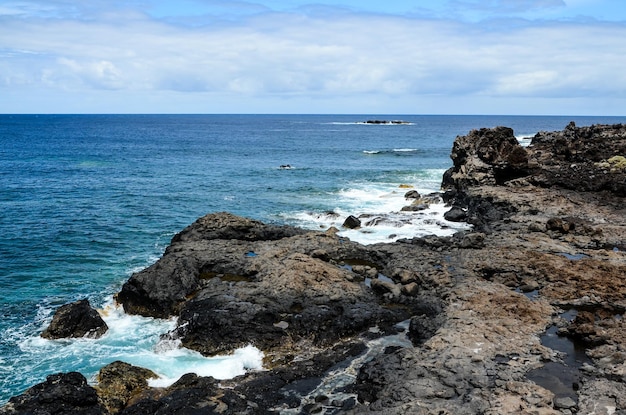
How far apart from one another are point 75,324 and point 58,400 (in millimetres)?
7879

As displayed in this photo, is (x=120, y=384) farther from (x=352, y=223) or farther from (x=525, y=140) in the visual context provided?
(x=525, y=140)

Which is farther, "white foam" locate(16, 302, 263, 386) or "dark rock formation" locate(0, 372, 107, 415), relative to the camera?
"white foam" locate(16, 302, 263, 386)

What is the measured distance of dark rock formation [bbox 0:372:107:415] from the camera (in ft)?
56.3

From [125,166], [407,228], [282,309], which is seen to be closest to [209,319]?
[282,309]

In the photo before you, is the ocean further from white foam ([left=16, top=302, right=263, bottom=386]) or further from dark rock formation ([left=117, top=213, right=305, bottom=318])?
dark rock formation ([left=117, top=213, right=305, bottom=318])

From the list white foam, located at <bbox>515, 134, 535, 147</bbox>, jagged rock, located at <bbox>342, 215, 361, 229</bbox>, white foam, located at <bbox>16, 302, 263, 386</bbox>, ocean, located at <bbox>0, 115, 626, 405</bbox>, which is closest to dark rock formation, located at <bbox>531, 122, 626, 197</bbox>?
ocean, located at <bbox>0, 115, 626, 405</bbox>

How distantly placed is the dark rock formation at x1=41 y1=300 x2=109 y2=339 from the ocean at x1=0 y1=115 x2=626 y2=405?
542mm

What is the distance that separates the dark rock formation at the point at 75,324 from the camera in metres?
24.7

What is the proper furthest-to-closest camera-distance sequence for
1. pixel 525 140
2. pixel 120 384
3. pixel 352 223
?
pixel 525 140 → pixel 352 223 → pixel 120 384

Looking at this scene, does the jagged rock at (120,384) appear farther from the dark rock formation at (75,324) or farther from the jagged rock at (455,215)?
the jagged rock at (455,215)

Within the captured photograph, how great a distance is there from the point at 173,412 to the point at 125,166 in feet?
250

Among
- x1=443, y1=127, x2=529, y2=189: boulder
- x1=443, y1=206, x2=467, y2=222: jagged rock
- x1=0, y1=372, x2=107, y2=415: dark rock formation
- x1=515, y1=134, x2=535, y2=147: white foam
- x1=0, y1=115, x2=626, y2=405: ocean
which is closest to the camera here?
x1=0, y1=372, x2=107, y2=415: dark rock formation

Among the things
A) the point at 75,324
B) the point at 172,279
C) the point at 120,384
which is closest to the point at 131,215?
the point at 172,279

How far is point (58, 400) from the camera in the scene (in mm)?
17625
